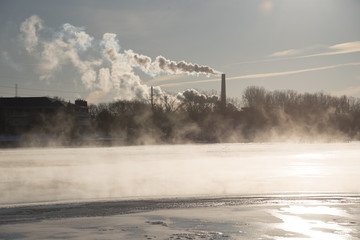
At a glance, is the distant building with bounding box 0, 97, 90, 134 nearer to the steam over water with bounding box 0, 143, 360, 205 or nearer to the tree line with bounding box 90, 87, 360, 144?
the tree line with bounding box 90, 87, 360, 144

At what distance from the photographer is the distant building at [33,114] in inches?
3219

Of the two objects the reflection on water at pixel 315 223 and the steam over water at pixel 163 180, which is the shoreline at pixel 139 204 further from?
the reflection on water at pixel 315 223

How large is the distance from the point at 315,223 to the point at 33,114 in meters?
80.4

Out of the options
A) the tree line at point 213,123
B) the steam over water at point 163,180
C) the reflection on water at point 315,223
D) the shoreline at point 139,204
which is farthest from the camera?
the tree line at point 213,123

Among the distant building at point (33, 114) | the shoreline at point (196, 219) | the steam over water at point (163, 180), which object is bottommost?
the shoreline at point (196, 219)

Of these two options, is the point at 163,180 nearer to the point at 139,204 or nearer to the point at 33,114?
the point at 139,204

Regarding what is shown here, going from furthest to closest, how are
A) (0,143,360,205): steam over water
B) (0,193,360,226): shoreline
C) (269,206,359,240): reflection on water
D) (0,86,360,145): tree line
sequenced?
(0,86,360,145): tree line → (0,143,360,205): steam over water → (0,193,360,226): shoreline → (269,206,359,240): reflection on water

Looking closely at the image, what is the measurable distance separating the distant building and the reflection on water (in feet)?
→ 224

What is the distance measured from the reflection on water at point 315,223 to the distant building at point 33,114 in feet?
224

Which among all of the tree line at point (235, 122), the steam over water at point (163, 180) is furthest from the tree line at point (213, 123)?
the steam over water at point (163, 180)

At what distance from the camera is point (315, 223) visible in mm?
9695

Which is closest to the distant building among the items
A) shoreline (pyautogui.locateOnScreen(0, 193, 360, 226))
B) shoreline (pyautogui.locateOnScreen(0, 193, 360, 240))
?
shoreline (pyautogui.locateOnScreen(0, 193, 360, 226))

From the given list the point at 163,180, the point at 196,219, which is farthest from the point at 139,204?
the point at 163,180

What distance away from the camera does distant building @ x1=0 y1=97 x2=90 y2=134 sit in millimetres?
81750
